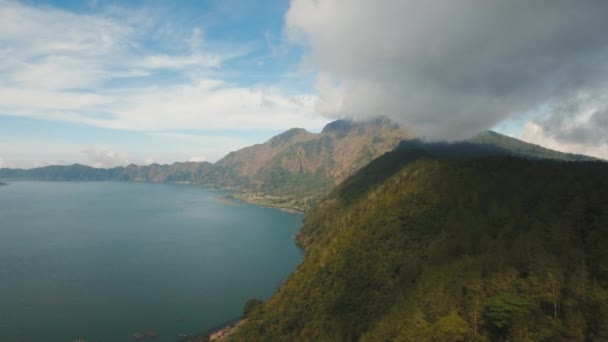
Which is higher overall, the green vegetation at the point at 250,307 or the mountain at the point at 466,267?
the mountain at the point at 466,267

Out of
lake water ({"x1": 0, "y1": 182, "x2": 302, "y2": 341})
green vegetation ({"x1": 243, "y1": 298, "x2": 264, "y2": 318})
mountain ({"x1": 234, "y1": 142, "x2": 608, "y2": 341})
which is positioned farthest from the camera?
green vegetation ({"x1": 243, "y1": 298, "x2": 264, "y2": 318})

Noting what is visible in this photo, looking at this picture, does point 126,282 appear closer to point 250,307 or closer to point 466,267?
point 250,307

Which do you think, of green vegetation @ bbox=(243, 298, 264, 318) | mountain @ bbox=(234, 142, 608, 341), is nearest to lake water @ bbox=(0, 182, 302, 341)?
green vegetation @ bbox=(243, 298, 264, 318)

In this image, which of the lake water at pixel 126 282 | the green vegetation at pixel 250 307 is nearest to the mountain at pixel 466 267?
the green vegetation at pixel 250 307

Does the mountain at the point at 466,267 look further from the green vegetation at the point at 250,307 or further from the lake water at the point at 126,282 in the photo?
the lake water at the point at 126,282

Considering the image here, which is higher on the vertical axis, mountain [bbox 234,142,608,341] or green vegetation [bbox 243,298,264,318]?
mountain [bbox 234,142,608,341]

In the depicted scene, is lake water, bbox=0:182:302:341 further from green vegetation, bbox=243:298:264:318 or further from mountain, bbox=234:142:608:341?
mountain, bbox=234:142:608:341

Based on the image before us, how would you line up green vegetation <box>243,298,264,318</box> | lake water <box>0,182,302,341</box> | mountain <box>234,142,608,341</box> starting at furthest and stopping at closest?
green vegetation <box>243,298,264,318</box>
lake water <box>0,182,302,341</box>
mountain <box>234,142,608,341</box>

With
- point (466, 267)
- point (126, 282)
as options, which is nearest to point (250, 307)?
point (126, 282)
